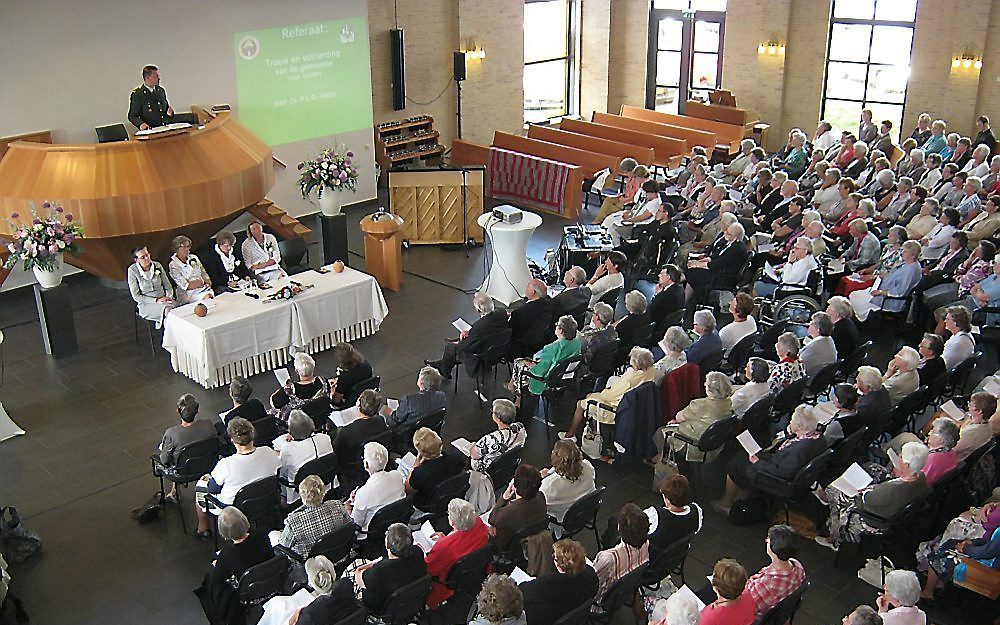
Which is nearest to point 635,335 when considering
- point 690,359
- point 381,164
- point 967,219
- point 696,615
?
point 690,359

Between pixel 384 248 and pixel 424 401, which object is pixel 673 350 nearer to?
pixel 424 401

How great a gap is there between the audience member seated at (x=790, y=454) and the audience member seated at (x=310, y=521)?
3.13m

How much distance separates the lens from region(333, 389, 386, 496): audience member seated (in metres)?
7.70

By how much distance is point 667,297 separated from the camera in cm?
1033

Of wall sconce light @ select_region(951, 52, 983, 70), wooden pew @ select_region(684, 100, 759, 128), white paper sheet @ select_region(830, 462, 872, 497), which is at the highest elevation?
wall sconce light @ select_region(951, 52, 983, 70)

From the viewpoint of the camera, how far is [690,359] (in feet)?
29.9

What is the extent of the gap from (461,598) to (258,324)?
4333mm

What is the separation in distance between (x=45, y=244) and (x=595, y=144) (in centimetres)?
988

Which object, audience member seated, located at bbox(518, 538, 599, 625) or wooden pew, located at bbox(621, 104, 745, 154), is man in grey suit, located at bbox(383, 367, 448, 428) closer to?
audience member seated, located at bbox(518, 538, 599, 625)

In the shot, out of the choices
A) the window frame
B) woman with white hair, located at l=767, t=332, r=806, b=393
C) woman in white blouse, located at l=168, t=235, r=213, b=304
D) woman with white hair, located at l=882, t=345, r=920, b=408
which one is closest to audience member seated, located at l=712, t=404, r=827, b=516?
woman with white hair, located at l=767, t=332, r=806, b=393

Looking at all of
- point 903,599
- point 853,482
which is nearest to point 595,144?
point 853,482

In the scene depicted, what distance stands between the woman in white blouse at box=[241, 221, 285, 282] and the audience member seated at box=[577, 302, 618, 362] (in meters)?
3.88

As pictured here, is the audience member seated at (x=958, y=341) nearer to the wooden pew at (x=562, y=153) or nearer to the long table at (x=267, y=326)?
the long table at (x=267, y=326)

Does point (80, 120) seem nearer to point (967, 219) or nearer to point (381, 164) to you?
point (381, 164)
